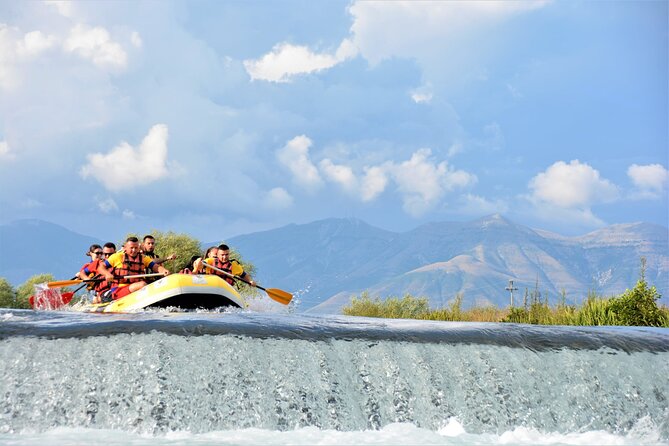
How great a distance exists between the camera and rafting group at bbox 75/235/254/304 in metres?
16.5

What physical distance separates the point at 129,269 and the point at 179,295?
261 cm

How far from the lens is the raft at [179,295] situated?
1474cm

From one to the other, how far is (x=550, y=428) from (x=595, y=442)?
0.51m

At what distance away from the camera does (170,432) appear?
847cm

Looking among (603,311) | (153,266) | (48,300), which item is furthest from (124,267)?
(603,311)

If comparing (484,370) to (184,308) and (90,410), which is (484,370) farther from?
(184,308)

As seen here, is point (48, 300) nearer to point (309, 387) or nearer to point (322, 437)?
point (309, 387)

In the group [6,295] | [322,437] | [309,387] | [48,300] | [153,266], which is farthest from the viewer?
[6,295]

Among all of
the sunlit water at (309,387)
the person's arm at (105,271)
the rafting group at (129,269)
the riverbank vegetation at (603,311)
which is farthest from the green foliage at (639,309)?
the person's arm at (105,271)

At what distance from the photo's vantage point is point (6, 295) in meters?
45.1

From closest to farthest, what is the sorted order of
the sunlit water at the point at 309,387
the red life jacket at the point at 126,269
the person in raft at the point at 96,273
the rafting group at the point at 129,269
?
the sunlit water at the point at 309,387 < the rafting group at the point at 129,269 < the red life jacket at the point at 126,269 < the person in raft at the point at 96,273

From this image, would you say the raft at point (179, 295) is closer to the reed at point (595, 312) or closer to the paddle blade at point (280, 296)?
the paddle blade at point (280, 296)

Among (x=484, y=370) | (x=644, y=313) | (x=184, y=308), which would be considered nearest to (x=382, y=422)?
(x=484, y=370)

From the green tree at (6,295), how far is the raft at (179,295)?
3181cm
